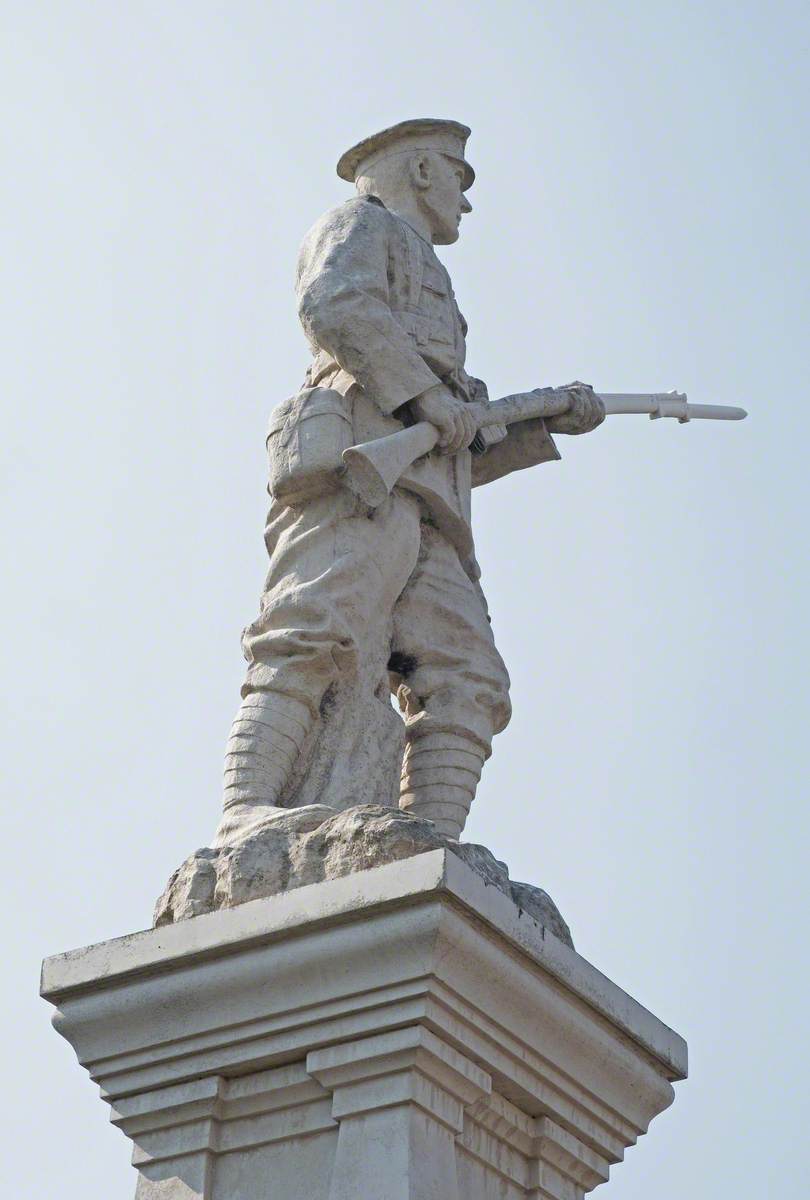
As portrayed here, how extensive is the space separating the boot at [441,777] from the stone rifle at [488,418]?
27.6 inches

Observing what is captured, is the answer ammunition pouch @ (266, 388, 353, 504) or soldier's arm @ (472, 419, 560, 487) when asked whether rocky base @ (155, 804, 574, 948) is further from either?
soldier's arm @ (472, 419, 560, 487)

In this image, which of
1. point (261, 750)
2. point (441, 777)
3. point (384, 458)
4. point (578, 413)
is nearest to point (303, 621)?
point (261, 750)

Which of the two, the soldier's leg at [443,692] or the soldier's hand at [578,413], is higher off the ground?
the soldier's hand at [578,413]

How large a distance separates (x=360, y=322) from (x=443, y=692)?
107cm

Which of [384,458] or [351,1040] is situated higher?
[384,458]

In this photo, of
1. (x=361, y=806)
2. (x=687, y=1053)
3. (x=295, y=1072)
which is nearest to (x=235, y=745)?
(x=361, y=806)

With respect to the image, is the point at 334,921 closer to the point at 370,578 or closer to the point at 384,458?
the point at 370,578

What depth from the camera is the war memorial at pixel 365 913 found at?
5363mm

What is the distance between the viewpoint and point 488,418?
7.00 metres

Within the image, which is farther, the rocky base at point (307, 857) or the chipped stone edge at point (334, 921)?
the rocky base at point (307, 857)

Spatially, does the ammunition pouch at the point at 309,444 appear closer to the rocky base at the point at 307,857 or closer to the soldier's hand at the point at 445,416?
the soldier's hand at the point at 445,416

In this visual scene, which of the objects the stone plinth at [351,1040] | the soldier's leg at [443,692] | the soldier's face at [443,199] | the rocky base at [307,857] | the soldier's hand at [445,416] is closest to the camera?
the stone plinth at [351,1040]

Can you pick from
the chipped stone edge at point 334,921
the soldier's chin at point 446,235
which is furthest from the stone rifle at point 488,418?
the chipped stone edge at point 334,921

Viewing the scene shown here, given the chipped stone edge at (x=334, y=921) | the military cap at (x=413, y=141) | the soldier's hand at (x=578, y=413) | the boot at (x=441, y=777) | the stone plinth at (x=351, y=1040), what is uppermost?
the military cap at (x=413, y=141)
